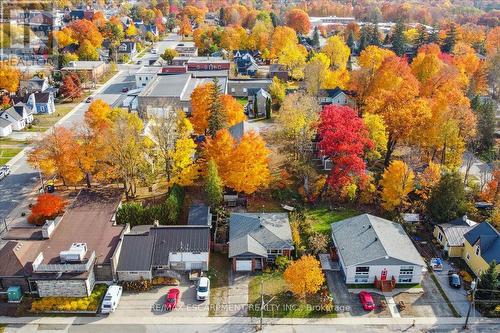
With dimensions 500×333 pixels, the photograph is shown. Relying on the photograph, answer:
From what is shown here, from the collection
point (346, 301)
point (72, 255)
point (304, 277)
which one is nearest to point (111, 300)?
point (72, 255)

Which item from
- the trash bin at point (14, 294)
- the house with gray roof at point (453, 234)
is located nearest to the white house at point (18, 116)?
the trash bin at point (14, 294)

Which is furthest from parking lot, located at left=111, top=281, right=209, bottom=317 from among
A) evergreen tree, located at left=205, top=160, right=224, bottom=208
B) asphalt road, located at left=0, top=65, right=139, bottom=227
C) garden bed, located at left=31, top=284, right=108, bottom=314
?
asphalt road, located at left=0, top=65, right=139, bottom=227

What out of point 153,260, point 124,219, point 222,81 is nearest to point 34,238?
point 124,219

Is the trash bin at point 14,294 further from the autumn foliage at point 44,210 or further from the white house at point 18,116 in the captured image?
the white house at point 18,116

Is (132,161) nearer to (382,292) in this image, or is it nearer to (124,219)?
(124,219)

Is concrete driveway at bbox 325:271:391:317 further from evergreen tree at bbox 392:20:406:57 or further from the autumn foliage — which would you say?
evergreen tree at bbox 392:20:406:57
